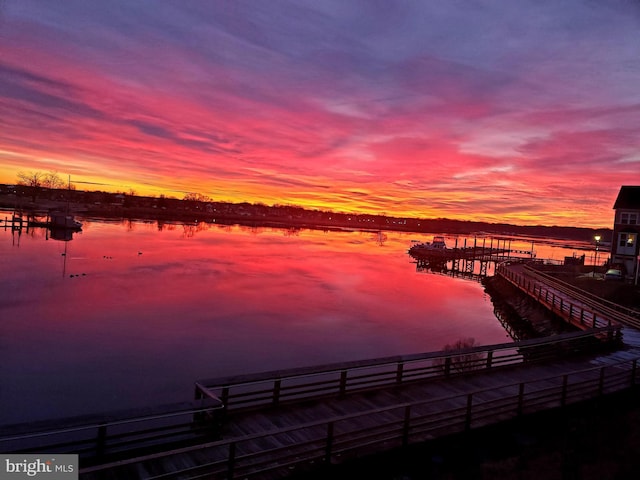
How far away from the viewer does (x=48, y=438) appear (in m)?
13.9

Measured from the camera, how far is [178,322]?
29422mm

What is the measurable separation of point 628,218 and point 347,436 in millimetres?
51802

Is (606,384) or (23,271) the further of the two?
(23,271)

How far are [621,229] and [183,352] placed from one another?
4900cm

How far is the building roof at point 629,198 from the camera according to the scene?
47.6 meters

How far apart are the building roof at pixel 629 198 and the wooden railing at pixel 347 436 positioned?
43.8m

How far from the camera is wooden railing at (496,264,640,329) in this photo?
82.8 feet

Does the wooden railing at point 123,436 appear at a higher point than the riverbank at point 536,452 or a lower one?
higher

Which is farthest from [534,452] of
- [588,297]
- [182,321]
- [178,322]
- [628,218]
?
[628,218]

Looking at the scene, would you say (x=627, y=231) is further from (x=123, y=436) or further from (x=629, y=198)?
(x=123, y=436)

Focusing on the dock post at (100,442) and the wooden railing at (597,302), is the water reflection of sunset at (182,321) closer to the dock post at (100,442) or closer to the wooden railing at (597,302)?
the wooden railing at (597,302)

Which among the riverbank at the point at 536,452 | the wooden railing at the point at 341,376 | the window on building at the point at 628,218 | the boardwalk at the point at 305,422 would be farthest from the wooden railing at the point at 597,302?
the riverbank at the point at 536,452

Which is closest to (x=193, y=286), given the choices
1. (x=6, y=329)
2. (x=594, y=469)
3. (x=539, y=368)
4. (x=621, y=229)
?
(x=6, y=329)

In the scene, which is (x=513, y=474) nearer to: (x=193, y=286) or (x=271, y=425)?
(x=271, y=425)
